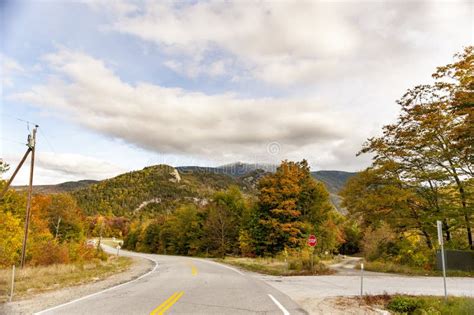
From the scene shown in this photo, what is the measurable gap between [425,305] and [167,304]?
7.66 metres

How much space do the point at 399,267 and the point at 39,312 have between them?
22.9 meters

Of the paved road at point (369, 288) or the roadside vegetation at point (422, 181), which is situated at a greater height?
the roadside vegetation at point (422, 181)

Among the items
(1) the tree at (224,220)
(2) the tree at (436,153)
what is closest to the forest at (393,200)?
(2) the tree at (436,153)

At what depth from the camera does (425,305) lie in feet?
33.6

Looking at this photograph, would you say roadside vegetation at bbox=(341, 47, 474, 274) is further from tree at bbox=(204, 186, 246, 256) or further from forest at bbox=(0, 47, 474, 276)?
tree at bbox=(204, 186, 246, 256)

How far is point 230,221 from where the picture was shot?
5884 cm

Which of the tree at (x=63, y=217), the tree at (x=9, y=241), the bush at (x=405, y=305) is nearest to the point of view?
the bush at (x=405, y=305)

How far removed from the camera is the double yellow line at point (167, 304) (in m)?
8.40

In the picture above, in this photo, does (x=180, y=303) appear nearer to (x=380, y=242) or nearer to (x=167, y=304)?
(x=167, y=304)

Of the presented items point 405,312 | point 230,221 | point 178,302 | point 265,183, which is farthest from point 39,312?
point 230,221

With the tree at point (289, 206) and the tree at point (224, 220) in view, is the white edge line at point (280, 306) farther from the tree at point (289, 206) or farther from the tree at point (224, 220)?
the tree at point (224, 220)

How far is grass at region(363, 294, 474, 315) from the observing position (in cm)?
928

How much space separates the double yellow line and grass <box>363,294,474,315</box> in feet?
20.2

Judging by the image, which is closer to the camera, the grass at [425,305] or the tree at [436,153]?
the grass at [425,305]
